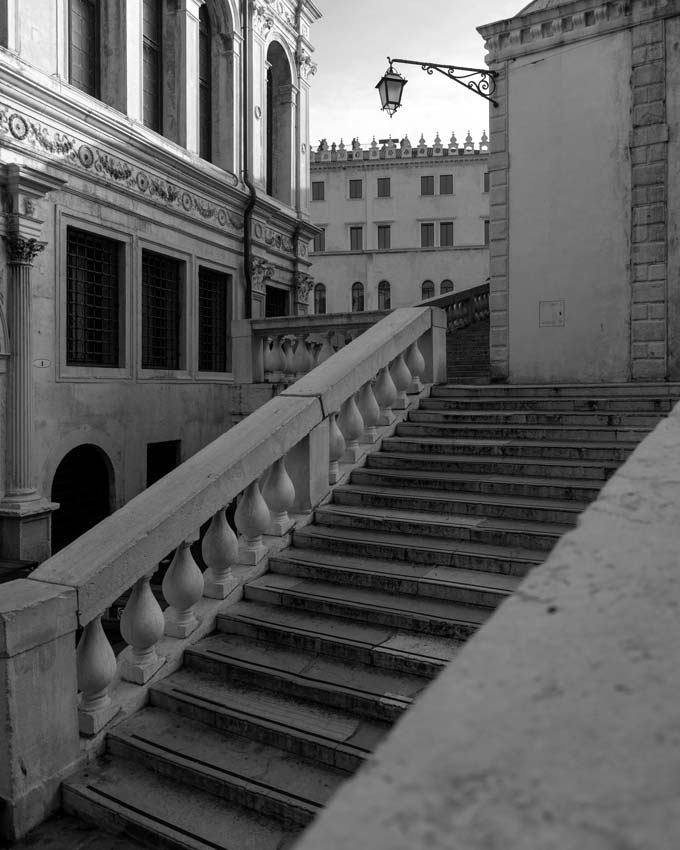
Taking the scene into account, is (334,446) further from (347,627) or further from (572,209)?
(572,209)

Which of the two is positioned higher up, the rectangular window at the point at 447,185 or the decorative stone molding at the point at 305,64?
the rectangular window at the point at 447,185

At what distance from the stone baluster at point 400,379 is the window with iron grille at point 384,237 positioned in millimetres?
40741

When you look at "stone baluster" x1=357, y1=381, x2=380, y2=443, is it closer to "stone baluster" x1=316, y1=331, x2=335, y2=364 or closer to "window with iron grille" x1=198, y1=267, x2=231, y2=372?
"stone baluster" x1=316, y1=331, x2=335, y2=364

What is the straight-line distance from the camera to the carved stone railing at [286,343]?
31.4ft

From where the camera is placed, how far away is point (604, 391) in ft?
22.9

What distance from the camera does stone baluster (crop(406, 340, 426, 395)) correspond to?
7242 millimetres

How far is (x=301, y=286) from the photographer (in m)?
21.1

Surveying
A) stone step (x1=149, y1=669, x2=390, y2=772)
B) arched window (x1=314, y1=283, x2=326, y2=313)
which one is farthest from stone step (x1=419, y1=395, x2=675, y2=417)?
arched window (x1=314, y1=283, x2=326, y2=313)

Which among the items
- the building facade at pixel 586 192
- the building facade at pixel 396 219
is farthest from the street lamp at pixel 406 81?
the building facade at pixel 396 219

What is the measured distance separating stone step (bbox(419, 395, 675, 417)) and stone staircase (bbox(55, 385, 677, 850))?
0.8 inches

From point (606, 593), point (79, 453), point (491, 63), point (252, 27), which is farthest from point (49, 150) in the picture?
point (606, 593)

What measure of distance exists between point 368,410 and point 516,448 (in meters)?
1.29

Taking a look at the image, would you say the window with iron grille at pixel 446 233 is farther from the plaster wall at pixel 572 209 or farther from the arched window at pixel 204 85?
the plaster wall at pixel 572 209

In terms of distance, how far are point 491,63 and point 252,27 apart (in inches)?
386
